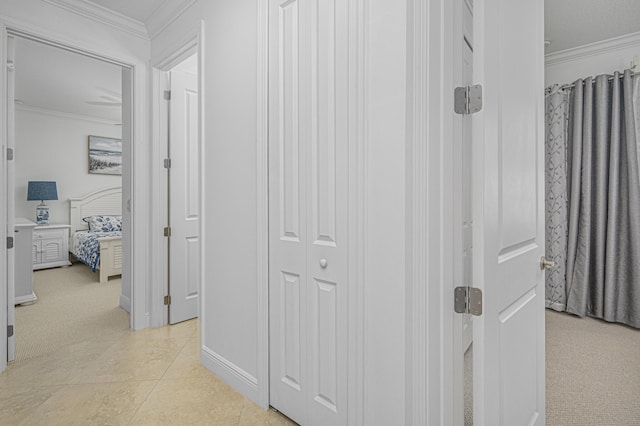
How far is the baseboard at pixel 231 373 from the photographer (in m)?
1.83

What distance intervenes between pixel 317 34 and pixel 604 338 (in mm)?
3136

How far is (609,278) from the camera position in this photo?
2.98 metres

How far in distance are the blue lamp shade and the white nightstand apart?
1.57ft

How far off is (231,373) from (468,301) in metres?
1.51

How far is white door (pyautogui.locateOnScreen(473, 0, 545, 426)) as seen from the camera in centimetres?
100

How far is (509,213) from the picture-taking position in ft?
3.76

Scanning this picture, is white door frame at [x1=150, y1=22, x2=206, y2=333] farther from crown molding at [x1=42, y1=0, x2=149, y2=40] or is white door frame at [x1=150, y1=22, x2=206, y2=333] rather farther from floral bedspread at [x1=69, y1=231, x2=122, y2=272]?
floral bedspread at [x1=69, y1=231, x2=122, y2=272]

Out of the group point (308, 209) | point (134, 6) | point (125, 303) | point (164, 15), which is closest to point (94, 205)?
point (125, 303)

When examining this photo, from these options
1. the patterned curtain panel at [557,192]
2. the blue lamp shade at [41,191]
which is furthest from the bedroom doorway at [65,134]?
the patterned curtain panel at [557,192]

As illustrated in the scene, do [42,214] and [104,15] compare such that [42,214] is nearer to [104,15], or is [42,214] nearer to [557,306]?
[104,15]

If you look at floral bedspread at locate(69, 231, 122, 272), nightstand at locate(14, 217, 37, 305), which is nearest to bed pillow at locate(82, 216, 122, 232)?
floral bedspread at locate(69, 231, 122, 272)

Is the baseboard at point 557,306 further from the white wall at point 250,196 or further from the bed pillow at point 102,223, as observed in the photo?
the bed pillow at point 102,223

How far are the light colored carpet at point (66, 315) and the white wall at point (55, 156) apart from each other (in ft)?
5.96

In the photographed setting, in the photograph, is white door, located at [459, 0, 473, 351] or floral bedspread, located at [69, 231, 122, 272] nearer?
white door, located at [459, 0, 473, 351]
